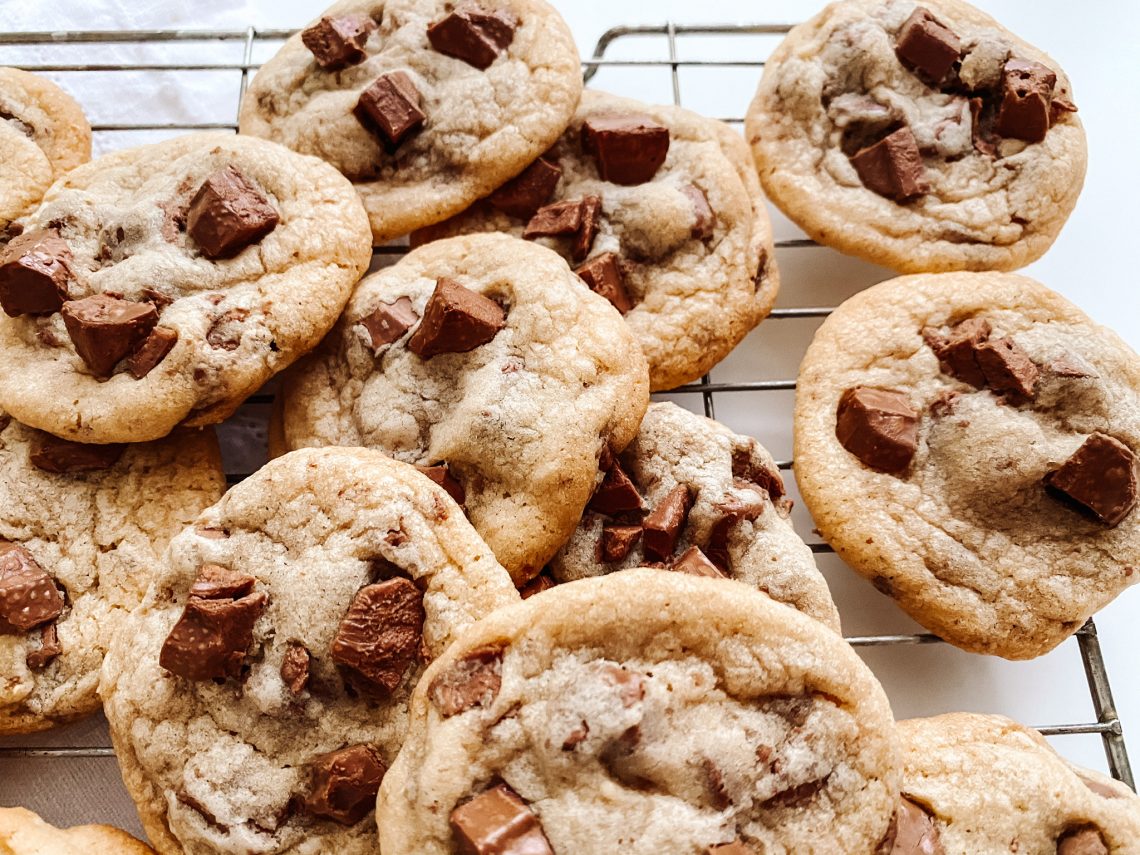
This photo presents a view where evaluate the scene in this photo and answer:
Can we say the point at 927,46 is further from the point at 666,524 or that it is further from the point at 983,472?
the point at 666,524

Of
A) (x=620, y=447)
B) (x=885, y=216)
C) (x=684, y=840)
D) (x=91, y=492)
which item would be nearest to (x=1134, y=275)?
(x=885, y=216)

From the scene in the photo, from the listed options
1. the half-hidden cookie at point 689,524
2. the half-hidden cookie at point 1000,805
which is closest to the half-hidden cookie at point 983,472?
the half-hidden cookie at point 689,524

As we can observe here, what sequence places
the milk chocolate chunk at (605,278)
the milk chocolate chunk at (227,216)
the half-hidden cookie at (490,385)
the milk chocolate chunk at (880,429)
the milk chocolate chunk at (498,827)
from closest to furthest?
the milk chocolate chunk at (498,827)
the half-hidden cookie at (490,385)
the milk chocolate chunk at (227,216)
the milk chocolate chunk at (880,429)
the milk chocolate chunk at (605,278)

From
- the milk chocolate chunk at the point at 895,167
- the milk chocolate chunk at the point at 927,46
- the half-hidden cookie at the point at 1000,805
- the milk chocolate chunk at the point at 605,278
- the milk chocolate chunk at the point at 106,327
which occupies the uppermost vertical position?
the milk chocolate chunk at the point at 927,46

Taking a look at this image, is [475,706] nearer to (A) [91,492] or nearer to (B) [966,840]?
(B) [966,840]

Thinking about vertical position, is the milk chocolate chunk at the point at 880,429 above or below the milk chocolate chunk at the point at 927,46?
below

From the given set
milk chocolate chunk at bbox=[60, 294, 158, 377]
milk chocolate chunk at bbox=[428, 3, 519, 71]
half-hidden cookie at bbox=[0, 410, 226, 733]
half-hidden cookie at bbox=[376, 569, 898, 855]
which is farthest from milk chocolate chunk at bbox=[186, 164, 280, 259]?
half-hidden cookie at bbox=[376, 569, 898, 855]

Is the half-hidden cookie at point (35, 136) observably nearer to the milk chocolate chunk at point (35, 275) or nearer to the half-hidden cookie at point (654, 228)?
the milk chocolate chunk at point (35, 275)
